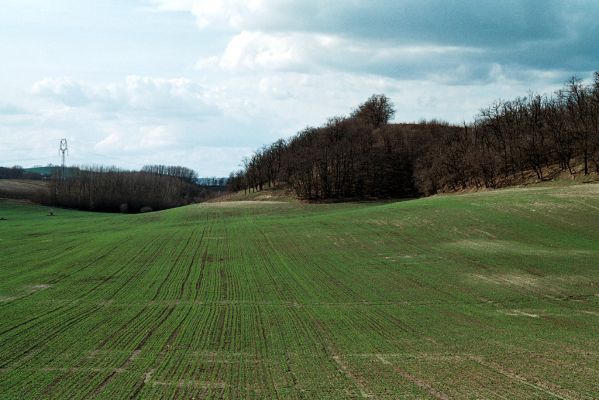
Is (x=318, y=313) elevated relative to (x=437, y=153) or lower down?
lower down

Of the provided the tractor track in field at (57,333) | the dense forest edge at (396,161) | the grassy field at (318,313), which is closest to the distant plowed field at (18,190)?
the dense forest edge at (396,161)

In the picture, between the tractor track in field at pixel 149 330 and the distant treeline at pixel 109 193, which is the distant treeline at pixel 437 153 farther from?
the tractor track in field at pixel 149 330

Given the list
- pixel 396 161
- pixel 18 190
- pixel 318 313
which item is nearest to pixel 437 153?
pixel 396 161

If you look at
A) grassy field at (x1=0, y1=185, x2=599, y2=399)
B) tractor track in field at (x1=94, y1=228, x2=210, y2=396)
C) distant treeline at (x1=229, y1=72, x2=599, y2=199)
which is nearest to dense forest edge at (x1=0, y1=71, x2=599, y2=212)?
distant treeline at (x1=229, y1=72, x2=599, y2=199)

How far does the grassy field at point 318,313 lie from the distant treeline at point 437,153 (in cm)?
3203

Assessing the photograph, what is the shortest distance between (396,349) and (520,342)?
3.79m

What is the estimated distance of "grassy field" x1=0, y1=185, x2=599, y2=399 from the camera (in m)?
12.8

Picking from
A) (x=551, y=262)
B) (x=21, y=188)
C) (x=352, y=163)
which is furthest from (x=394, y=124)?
(x=551, y=262)

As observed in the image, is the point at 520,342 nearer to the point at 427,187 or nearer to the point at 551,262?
the point at 551,262

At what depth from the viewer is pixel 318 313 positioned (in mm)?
21562

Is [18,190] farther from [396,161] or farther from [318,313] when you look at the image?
[318,313]

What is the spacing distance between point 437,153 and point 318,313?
293 ft

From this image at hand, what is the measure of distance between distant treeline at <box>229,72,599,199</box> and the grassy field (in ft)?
105

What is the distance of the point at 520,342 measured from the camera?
55.3 feet
